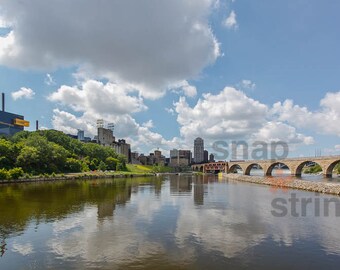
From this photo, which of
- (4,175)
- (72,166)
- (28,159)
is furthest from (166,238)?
(72,166)

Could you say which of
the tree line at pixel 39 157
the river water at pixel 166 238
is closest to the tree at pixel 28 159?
the tree line at pixel 39 157

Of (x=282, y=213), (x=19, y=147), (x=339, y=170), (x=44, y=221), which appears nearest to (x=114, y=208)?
(x=44, y=221)

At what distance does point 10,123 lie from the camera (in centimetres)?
18288

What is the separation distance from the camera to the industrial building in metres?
175

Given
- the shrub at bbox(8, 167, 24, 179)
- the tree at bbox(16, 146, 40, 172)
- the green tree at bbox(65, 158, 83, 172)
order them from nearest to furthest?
the shrub at bbox(8, 167, 24, 179), the tree at bbox(16, 146, 40, 172), the green tree at bbox(65, 158, 83, 172)

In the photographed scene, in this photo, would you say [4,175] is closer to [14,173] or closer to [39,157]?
[14,173]

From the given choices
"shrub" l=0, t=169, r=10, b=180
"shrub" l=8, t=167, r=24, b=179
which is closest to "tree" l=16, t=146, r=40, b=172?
"shrub" l=8, t=167, r=24, b=179

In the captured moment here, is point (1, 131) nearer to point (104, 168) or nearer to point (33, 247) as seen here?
point (104, 168)

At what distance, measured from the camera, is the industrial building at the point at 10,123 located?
174750 millimetres

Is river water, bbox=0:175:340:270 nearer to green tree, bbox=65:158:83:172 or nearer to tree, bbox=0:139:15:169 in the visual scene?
tree, bbox=0:139:15:169

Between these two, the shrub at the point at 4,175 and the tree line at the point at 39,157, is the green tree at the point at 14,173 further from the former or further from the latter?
the shrub at the point at 4,175

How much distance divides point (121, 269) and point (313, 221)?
2433 cm

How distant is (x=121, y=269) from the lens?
18.2 meters

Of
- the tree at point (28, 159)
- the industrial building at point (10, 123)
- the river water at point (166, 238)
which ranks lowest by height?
the river water at point (166, 238)
